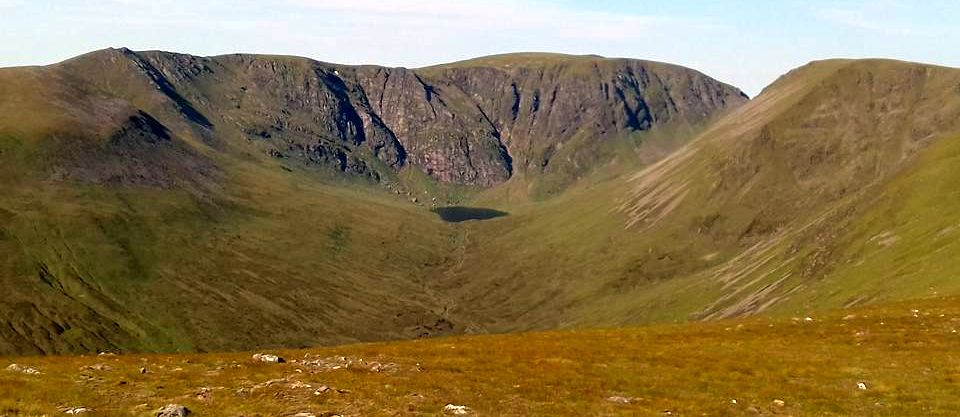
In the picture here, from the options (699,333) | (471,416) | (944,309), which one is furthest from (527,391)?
(944,309)

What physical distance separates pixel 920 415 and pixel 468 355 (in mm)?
37334

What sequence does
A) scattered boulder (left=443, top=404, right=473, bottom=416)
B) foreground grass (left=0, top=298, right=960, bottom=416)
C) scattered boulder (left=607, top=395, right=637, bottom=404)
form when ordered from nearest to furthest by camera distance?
scattered boulder (left=443, top=404, right=473, bottom=416)
foreground grass (left=0, top=298, right=960, bottom=416)
scattered boulder (left=607, top=395, right=637, bottom=404)

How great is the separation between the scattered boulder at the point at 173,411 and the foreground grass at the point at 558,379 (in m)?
0.71

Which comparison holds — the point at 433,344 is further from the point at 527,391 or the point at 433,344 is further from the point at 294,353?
the point at 527,391

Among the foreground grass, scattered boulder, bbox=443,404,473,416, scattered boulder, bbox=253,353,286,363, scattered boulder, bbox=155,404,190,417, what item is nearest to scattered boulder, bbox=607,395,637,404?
the foreground grass

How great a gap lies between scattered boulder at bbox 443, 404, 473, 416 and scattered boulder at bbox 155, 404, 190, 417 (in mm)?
12984

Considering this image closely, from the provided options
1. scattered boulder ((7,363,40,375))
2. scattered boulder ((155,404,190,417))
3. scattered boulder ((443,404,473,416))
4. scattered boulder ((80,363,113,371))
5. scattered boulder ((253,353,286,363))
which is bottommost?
scattered boulder ((253,353,286,363))

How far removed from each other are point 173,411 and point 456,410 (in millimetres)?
14148

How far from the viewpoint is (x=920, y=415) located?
45.1 meters

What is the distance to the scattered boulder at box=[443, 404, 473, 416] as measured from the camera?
43.1m

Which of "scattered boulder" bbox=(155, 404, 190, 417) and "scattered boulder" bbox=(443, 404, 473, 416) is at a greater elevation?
"scattered boulder" bbox=(155, 404, 190, 417)

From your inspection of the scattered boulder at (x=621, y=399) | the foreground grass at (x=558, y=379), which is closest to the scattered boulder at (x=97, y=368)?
the foreground grass at (x=558, y=379)

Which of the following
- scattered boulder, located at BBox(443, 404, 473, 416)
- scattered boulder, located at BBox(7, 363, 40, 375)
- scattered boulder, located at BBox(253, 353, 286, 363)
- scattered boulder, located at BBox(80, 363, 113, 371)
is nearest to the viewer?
scattered boulder, located at BBox(443, 404, 473, 416)

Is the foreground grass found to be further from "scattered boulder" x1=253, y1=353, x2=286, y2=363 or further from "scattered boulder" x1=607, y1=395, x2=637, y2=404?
"scattered boulder" x1=253, y1=353, x2=286, y2=363
